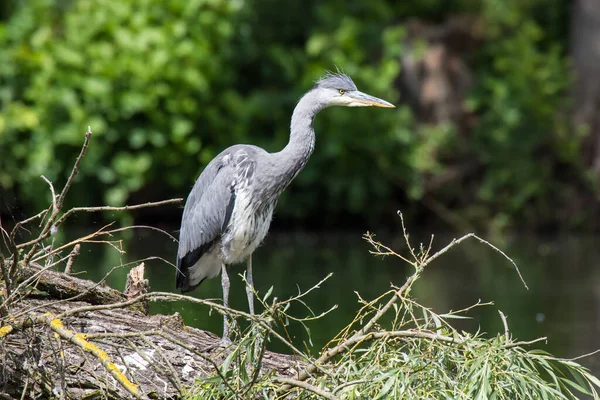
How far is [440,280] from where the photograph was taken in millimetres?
9812

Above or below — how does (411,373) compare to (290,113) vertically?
above

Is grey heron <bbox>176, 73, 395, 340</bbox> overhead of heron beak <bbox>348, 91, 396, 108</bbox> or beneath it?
beneath

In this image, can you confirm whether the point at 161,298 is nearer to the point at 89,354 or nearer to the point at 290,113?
the point at 89,354

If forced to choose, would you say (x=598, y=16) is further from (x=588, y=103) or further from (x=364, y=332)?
(x=364, y=332)

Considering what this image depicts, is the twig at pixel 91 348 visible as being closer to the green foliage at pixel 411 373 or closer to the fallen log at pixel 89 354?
the fallen log at pixel 89 354

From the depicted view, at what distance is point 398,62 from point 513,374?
421 inches

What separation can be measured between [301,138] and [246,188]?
44 cm

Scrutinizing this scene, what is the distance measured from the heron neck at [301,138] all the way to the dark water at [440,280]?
1.22 m

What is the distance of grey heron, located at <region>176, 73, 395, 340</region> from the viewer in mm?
5508

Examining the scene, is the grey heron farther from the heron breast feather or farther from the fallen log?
the fallen log

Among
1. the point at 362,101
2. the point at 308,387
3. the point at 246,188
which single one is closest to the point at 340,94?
the point at 362,101

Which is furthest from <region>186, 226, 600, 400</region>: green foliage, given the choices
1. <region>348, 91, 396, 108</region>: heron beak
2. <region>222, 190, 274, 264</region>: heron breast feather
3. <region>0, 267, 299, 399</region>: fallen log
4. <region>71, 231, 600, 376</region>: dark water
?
<region>71, 231, 600, 376</region>: dark water

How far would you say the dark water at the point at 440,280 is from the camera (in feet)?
23.9

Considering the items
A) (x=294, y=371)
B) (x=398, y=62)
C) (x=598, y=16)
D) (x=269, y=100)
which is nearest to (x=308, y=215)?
(x=269, y=100)
